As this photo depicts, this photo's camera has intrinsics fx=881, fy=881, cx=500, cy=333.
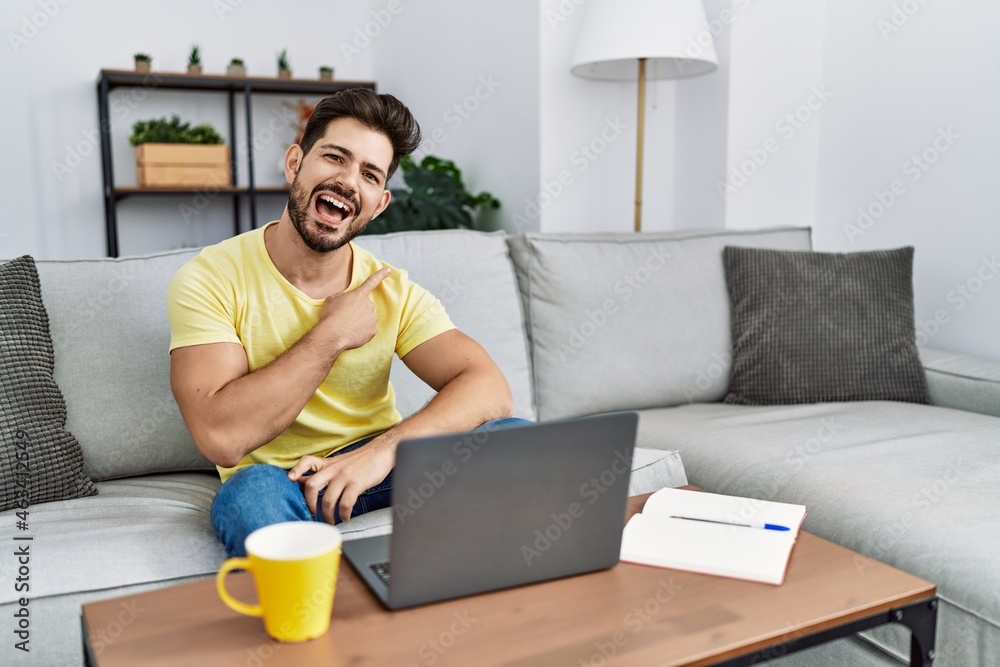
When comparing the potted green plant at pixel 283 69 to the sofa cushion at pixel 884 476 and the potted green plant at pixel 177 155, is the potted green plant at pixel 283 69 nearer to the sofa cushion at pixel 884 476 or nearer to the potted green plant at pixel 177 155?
the potted green plant at pixel 177 155

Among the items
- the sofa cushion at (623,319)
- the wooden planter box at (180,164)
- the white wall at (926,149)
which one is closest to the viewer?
the sofa cushion at (623,319)

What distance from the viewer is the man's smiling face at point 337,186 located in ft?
4.73

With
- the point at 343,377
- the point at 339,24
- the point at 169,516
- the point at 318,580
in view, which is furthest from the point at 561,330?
the point at 339,24

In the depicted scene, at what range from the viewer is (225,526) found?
3.82 ft

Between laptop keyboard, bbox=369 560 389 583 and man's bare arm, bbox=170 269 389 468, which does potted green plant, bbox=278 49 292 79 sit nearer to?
man's bare arm, bbox=170 269 389 468

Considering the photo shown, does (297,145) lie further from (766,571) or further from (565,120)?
(565,120)

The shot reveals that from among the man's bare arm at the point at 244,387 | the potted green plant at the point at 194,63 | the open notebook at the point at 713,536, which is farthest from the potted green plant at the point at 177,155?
the open notebook at the point at 713,536

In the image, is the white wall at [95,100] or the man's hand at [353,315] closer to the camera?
the man's hand at [353,315]

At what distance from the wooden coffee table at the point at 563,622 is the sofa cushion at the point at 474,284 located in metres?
1.00

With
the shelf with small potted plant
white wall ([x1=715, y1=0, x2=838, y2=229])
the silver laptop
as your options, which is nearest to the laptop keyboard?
the silver laptop

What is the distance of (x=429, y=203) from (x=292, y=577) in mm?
2321

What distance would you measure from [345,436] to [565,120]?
1.71 metres

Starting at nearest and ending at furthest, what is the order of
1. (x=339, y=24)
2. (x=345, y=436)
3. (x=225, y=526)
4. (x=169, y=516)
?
1. (x=225, y=526)
2. (x=169, y=516)
3. (x=345, y=436)
4. (x=339, y=24)

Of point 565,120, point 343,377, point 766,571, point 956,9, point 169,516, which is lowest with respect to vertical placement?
point 169,516
